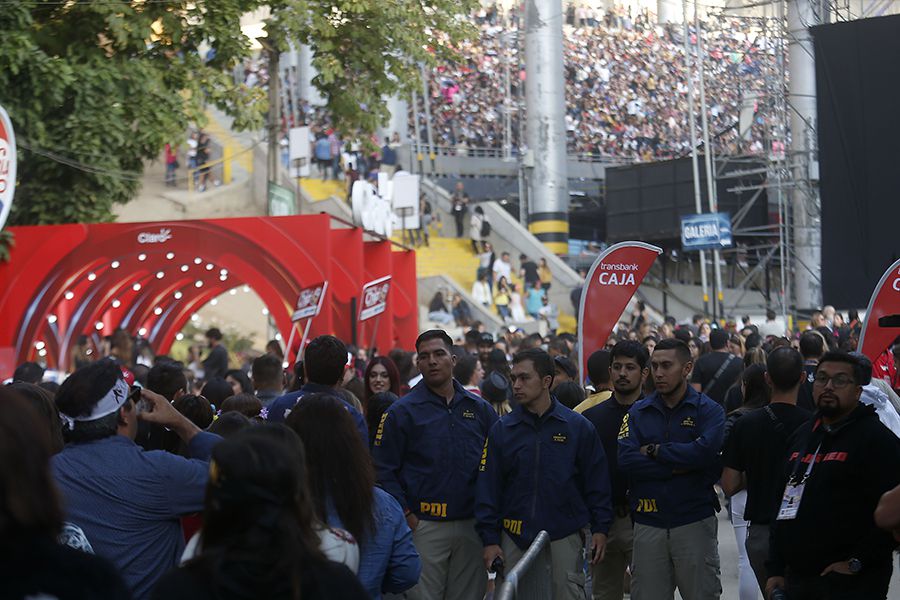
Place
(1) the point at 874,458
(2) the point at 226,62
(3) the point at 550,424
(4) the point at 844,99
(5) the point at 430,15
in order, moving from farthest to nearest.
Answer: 1. (5) the point at 430,15
2. (2) the point at 226,62
3. (4) the point at 844,99
4. (3) the point at 550,424
5. (1) the point at 874,458

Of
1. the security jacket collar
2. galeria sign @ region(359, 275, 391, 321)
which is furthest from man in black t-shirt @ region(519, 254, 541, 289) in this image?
the security jacket collar

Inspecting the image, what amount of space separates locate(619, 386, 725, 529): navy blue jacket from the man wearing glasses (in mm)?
1294

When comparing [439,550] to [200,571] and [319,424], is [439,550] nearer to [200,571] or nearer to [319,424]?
[319,424]

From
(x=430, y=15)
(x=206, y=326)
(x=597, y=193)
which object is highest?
(x=430, y=15)

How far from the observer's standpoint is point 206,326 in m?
34.2

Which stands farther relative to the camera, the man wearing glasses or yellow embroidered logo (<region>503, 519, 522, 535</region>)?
yellow embroidered logo (<region>503, 519, 522, 535</region>)

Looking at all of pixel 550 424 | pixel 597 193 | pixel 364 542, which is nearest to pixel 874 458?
pixel 550 424

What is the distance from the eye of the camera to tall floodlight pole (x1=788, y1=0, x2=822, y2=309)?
26403 mm

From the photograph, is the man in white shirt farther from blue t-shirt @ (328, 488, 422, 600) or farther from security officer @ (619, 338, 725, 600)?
blue t-shirt @ (328, 488, 422, 600)

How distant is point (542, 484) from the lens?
7039 millimetres

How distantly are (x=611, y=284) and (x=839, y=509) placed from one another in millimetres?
5162

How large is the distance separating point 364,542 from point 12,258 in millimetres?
17958

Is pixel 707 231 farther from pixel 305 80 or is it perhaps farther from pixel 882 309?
pixel 882 309

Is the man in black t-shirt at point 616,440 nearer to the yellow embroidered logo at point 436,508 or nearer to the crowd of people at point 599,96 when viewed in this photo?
the yellow embroidered logo at point 436,508
